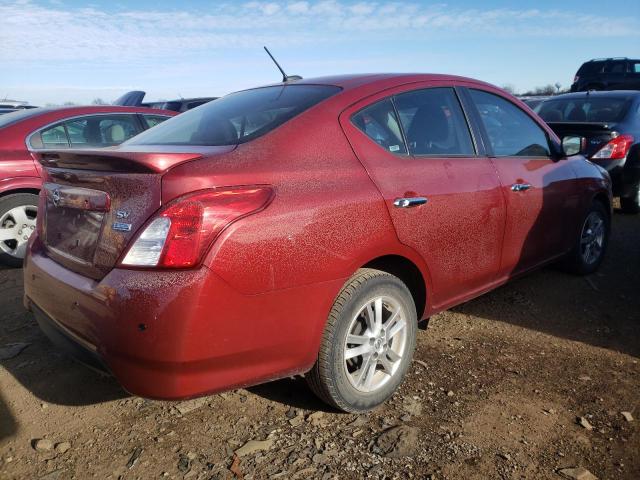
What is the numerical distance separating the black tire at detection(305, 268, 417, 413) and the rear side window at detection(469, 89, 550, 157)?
135 centimetres

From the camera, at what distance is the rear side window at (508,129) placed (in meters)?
3.49

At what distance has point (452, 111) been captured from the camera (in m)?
3.29

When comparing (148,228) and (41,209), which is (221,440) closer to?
(148,228)

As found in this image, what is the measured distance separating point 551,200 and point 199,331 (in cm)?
280

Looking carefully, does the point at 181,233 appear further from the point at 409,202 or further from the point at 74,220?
the point at 409,202

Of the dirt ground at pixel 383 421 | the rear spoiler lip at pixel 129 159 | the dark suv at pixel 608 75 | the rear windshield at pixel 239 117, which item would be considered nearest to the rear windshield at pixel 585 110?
the dirt ground at pixel 383 421

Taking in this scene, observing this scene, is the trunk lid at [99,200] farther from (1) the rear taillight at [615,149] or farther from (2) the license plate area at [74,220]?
(1) the rear taillight at [615,149]

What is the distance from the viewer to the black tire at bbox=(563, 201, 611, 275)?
4.41 meters

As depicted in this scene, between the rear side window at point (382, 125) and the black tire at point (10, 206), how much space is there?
3.59 meters

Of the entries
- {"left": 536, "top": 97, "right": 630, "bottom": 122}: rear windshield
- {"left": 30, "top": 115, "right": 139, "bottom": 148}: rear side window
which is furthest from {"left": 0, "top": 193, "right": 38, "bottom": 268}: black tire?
{"left": 536, "top": 97, "right": 630, "bottom": 122}: rear windshield

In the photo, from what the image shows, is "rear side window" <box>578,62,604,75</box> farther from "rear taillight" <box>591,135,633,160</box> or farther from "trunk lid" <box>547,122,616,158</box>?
"rear taillight" <box>591,135,633,160</box>

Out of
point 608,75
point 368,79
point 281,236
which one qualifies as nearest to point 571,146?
point 368,79

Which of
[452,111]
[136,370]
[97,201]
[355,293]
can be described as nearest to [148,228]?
[97,201]

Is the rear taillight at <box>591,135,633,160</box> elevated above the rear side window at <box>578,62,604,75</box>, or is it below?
below
